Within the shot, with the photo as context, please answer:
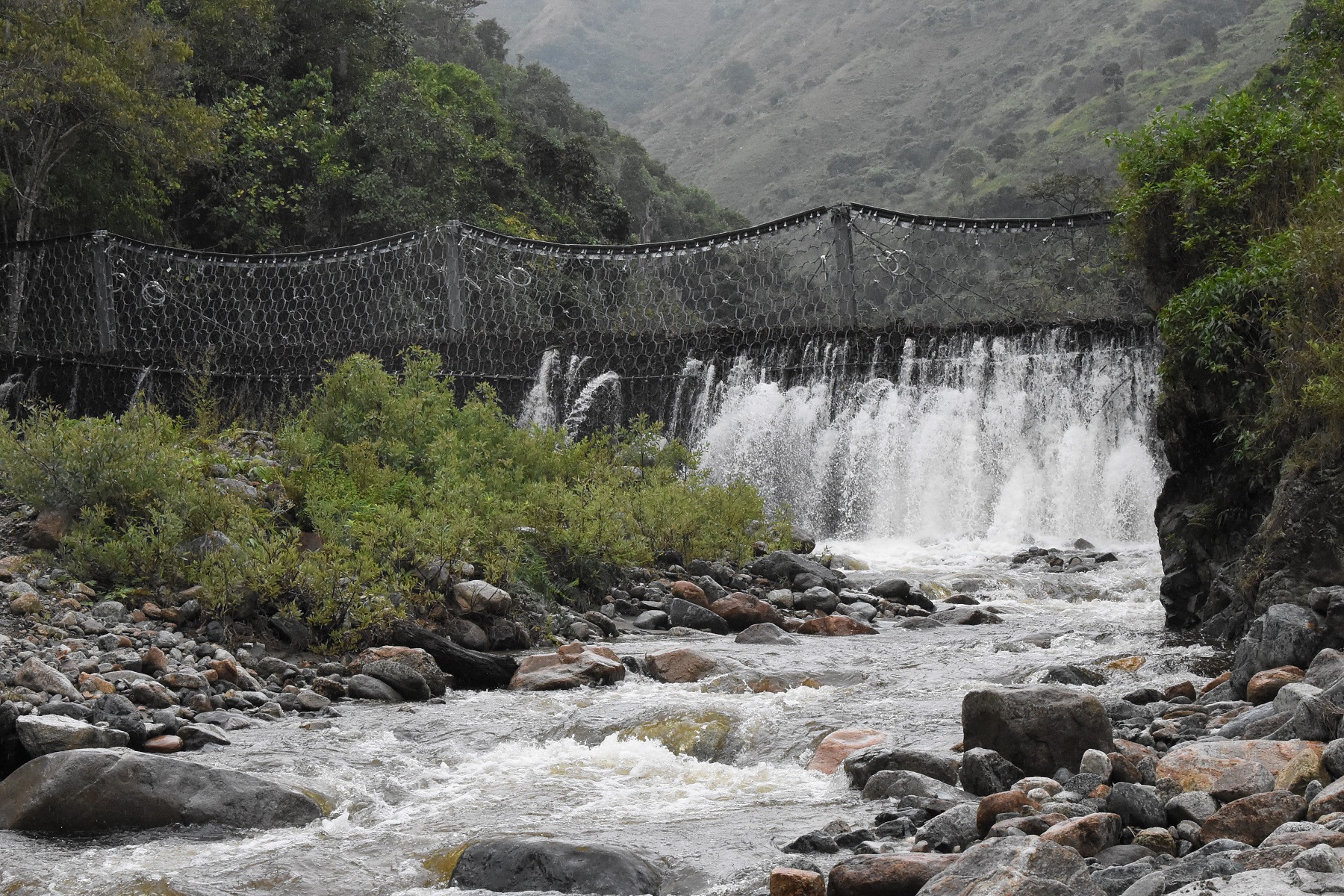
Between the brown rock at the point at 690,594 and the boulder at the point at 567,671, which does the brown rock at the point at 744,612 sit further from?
the boulder at the point at 567,671

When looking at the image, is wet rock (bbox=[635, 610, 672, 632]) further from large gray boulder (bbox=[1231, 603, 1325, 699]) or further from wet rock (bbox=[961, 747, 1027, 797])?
wet rock (bbox=[961, 747, 1027, 797])

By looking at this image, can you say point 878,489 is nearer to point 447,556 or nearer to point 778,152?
point 447,556

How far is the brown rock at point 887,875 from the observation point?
2828 millimetres

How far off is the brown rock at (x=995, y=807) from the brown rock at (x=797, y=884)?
19.2 inches

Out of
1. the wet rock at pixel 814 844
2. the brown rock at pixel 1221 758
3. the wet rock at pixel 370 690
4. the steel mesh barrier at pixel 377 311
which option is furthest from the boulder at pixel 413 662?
the steel mesh barrier at pixel 377 311

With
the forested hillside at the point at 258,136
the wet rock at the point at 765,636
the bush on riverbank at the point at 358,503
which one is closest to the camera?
the bush on riverbank at the point at 358,503

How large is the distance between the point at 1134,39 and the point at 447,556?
5830 centimetres

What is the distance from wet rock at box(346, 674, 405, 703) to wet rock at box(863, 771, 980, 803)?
93.3 inches

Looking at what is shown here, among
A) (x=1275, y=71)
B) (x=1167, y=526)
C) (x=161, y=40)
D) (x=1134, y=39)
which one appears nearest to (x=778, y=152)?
(x=1134, y=39)

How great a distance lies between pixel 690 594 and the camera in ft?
25.2

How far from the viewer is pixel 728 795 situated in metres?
4.02

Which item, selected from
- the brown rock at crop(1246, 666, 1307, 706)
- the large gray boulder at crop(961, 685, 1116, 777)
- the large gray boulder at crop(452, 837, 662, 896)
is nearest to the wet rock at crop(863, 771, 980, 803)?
the large gray boulder at crop(961, 685, 1116, 777)

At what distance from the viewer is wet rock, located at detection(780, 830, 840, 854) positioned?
10.7ft

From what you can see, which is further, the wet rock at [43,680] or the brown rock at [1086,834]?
the wet rock at [43,680]
